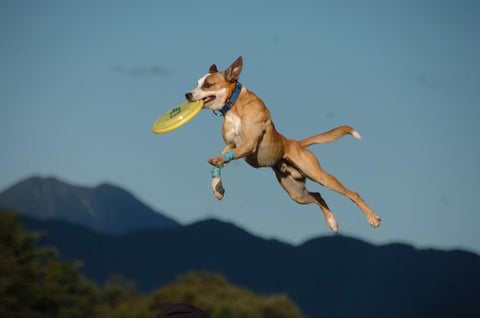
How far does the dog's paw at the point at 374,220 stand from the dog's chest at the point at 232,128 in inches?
59.3

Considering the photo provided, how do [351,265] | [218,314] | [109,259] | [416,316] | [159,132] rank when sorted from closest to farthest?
[159,132] → [218,314] → [416,316] → [351,265] → [109,259]

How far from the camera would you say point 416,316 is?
2377 cm

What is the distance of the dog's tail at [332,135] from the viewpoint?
26.4 ft

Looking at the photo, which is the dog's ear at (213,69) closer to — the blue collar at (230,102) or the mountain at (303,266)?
the blue collar at (230,102)

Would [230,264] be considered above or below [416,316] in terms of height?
above

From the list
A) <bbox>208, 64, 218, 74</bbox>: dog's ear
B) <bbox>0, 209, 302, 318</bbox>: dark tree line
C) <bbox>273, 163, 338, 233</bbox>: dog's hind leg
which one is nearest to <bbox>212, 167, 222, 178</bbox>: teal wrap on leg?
<bbox>208, 64, 218, 74</bbox>: dog's ear

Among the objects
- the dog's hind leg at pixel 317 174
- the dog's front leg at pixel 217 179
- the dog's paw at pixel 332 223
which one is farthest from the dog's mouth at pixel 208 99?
the dog's paw at pixel 332 223

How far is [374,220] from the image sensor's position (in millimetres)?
7117

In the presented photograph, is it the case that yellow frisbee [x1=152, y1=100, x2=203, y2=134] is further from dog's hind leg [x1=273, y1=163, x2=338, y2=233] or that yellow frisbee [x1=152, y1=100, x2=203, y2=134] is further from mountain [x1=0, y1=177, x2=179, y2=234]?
mountain [x1=0, y1=177, x2=179, y2=234]

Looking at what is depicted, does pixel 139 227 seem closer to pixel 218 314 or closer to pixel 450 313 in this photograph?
pixel 218 314

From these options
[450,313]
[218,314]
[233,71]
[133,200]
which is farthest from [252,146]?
[133,200]

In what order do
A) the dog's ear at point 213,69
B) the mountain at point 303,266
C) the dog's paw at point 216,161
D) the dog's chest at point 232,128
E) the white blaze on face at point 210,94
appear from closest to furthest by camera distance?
the dog's paw at point 216,161
the white blaze on face at point 210,94
the dog's chest at point 232,128
the dog's ear at point 213,69
the mountain at point 303,266

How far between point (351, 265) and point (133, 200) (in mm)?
11497

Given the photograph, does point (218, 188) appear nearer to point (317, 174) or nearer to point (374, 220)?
point (317, 174)
